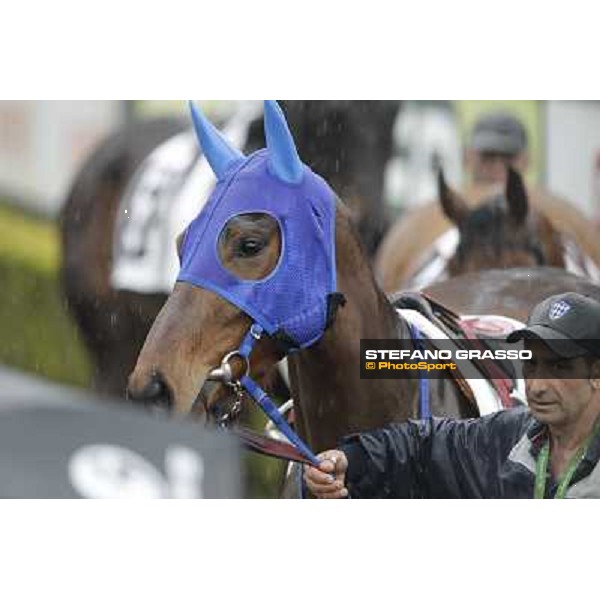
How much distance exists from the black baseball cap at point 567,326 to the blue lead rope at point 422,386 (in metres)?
0.28

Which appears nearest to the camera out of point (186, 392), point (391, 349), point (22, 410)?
point (186, 392)

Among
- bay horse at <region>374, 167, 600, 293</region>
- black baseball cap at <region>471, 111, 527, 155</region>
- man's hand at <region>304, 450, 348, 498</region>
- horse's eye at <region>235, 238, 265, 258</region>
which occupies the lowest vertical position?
man's hand at <region>304, 450, 348, 498</region>

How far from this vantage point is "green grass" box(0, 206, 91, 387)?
3.74 metres

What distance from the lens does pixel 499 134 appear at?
369 centimetres

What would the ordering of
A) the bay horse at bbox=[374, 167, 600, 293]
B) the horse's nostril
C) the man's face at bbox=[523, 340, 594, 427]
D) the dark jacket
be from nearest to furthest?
1. the horse's nostril
2. the dark jacket
3. the man's face at bbox=[523, 340, 594, 427]
4. the bay horse at bbox=[374, 167, 600, 293]

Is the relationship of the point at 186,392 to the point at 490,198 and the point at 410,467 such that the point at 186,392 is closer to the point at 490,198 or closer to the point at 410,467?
the point at 410,467

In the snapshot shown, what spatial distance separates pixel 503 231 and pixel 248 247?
90cm

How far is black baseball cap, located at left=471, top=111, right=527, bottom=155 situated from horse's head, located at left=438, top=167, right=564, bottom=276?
7cm

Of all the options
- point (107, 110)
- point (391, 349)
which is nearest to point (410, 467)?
point (391, 349)

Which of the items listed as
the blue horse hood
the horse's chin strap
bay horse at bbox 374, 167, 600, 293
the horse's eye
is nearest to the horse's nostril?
the horse's chin strap

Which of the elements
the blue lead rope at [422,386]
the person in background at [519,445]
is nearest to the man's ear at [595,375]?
the person in background at [519,445]

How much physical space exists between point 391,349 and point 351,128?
0.69 m

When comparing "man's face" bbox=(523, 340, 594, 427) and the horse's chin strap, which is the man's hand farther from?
"man's face" bbox=(523, 340, 594, 427)
